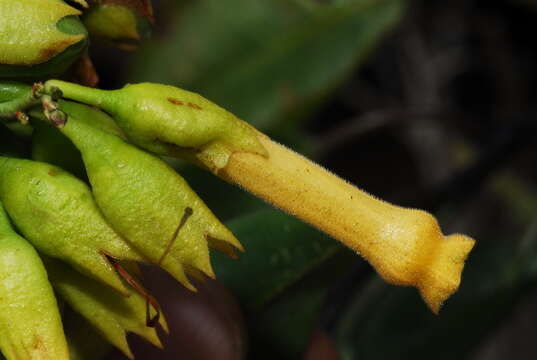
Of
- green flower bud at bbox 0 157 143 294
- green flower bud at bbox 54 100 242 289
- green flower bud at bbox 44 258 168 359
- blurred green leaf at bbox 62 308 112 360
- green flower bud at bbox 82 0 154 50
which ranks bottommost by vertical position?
blurred green leaf at bbox 62 308 112 360

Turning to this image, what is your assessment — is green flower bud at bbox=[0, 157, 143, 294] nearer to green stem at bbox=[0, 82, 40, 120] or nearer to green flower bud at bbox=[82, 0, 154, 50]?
green stem at bbox=[0, 82, 40, 120]

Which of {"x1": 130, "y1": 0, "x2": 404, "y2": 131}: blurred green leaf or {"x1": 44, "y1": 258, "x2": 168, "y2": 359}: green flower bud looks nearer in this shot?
{"x1": 44, "y1": 258, "x2": 168, "y2": 359}: green flower bud

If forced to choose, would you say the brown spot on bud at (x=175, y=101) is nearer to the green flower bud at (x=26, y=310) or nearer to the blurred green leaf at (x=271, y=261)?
the green flower bud at (x=26, y=310)

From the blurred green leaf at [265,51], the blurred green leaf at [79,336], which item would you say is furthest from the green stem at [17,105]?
the blurred green leaf at [265,51]

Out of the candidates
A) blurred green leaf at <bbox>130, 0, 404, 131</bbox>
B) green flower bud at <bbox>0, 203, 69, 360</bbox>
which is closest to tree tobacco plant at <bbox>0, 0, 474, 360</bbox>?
green flower bud at <bbox>0, 203, 69, 360</bbox>

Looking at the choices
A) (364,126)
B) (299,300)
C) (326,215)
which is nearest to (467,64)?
(364,126)

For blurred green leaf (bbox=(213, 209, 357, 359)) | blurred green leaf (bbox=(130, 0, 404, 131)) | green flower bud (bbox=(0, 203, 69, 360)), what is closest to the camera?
green flower bud (bbox=(0, 203, 69, 360))
